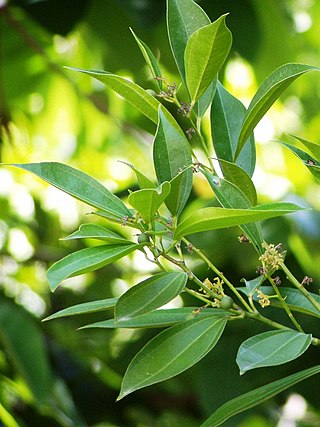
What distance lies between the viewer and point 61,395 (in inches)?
35.6

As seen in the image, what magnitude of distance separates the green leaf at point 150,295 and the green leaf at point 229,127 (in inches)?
3.6

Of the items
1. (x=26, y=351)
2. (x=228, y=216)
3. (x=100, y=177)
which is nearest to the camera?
(x=228, y=216)

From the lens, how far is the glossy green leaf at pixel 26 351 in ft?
2.66

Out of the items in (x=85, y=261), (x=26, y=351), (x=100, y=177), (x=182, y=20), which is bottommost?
(x=26, y=351)

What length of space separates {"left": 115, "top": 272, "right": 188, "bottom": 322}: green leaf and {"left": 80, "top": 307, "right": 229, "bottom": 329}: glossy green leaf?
0.03 metres

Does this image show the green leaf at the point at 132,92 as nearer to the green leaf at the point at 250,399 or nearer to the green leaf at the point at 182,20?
the green leaf at the point at 182,20

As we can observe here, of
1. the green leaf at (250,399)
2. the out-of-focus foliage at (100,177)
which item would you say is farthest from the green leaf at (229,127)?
the out-of-focus foliage at (100,177)

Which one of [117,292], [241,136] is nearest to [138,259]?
[117,292]

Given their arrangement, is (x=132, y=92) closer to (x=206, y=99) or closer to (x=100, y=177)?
(x=206, y=99)

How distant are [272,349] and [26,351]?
52 centimetres

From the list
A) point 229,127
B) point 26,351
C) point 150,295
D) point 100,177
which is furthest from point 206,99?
point 100,177

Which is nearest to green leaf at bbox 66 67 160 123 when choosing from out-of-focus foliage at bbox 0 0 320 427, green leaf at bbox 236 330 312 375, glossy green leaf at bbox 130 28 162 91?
glossy green leaf at bbox 130 28 162 91

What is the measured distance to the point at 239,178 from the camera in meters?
0.38

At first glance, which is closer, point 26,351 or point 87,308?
point 87,308
